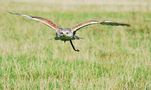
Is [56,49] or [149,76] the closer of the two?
[149,76]

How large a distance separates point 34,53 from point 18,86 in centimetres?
328

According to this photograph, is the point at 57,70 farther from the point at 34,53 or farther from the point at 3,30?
the point at 3,30

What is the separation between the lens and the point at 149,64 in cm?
970

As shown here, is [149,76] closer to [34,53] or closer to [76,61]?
[76,61]

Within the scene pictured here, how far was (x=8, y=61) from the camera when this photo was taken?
9.61 meters

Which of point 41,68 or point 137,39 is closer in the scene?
point 41,68

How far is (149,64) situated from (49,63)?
6.29 feet

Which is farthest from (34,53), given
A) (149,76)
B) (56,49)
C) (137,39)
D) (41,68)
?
(137,39)

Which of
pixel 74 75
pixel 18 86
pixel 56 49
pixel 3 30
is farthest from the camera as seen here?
pixel 3 30

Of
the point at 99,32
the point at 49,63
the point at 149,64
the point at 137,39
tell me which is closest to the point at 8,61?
the point at 49,63

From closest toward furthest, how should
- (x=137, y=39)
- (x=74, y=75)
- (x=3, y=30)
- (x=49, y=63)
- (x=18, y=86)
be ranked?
(x=18, y=86) → (x=74, y=75) → (x=49, y=63) → (x=137, y=39) → (x=3, y=30)

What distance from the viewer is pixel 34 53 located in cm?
1078

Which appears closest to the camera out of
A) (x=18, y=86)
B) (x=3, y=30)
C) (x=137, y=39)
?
(x=18, y=86)

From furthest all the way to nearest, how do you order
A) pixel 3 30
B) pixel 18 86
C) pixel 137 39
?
1. pixel 3 30
2. pixel 137 39
3. pixel 18 86
